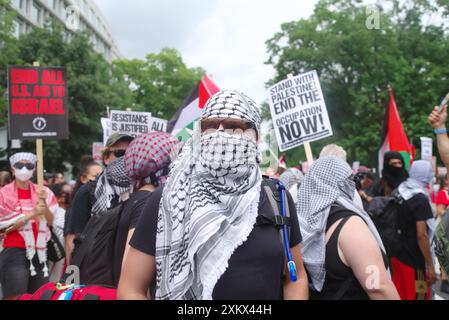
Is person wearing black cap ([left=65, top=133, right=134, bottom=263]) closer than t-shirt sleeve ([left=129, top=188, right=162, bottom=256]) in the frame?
No

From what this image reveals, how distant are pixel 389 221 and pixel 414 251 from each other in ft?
1.24

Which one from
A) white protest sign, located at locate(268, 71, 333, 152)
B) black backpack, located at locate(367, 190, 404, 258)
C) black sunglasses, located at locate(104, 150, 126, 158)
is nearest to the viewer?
black sunglasses, located at locate(104, 150, 126, 158)

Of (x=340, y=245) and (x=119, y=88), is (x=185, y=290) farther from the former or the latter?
(x=119, y=88)

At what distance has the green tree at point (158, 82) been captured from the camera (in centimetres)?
5162

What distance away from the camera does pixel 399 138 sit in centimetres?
991

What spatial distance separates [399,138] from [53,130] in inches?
253

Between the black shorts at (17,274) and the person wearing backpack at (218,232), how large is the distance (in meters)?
3.64

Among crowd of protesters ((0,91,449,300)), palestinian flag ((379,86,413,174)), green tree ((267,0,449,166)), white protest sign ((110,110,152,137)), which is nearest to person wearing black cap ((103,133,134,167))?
crowd of protesters ((0,91,449,300))

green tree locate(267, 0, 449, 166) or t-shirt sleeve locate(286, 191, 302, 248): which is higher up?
green tree locate(267, 0, 449, 166)

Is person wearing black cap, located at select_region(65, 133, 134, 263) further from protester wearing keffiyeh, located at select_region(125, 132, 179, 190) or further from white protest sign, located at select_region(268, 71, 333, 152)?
white protest sign, located at select_region(268, 71, 333, 152)

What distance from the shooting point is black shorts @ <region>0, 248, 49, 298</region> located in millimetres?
5363

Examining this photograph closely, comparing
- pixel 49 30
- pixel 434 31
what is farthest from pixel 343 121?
pixel 49 30

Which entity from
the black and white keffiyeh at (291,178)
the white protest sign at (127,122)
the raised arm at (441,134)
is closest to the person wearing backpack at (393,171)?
the black and white keffiyeh at (291,178)

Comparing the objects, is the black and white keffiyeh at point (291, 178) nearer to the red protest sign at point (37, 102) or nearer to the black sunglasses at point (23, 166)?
the red protest sign at point (37, 102)
